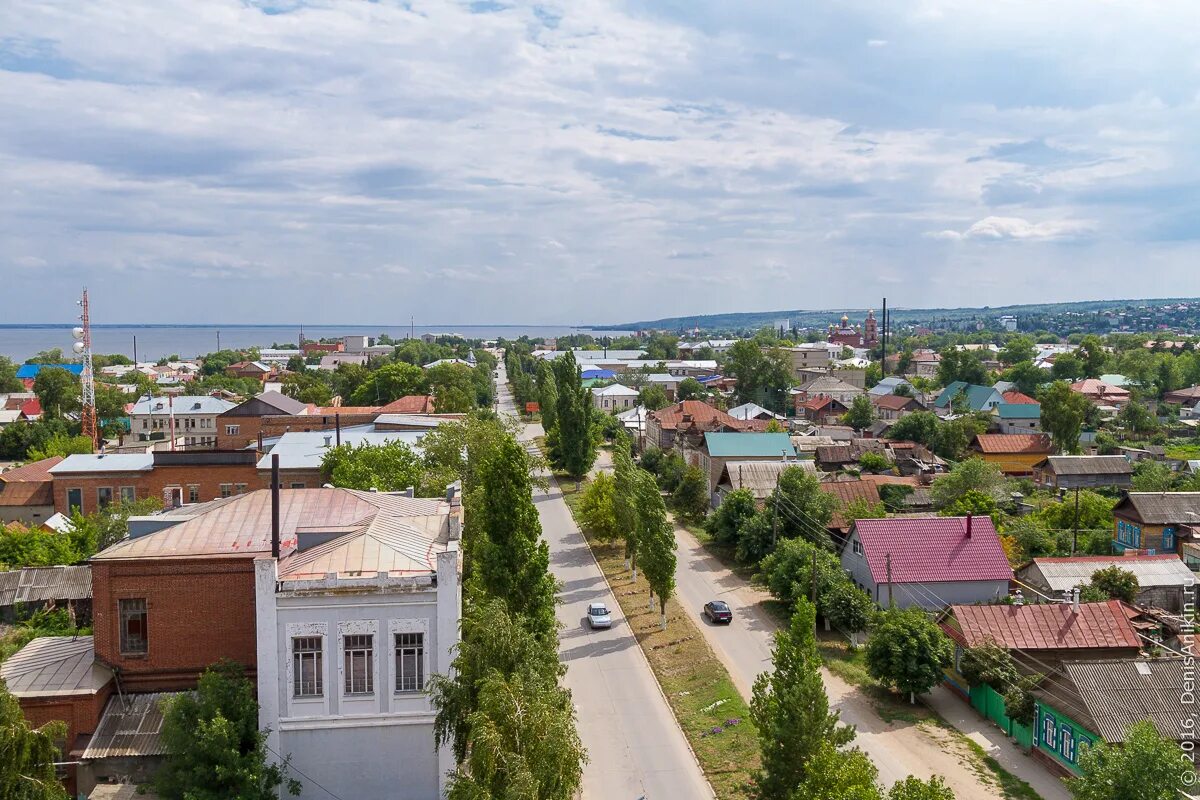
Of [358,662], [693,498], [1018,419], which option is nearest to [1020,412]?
[1018,419]

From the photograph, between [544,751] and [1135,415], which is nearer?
[544,751]

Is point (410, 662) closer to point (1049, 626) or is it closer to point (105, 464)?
point (1049, 626)

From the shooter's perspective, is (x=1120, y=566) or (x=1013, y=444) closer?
(x=1120, y=566)

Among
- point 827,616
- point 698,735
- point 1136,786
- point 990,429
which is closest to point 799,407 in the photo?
point 990,429

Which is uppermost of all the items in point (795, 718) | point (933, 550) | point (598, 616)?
point (795, 718)

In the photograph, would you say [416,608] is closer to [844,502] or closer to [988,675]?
[988,675]

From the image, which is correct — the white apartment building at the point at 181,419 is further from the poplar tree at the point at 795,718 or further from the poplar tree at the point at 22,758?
the poplar tree at the point at 795,718

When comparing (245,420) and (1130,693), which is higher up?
(245,420)
